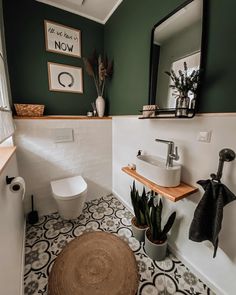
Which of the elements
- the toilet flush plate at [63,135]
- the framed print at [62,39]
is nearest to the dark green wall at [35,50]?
the framed print at [62,39]

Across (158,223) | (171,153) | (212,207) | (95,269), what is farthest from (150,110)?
(95,269)

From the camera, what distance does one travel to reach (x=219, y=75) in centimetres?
88

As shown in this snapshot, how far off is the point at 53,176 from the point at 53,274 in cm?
→ 97

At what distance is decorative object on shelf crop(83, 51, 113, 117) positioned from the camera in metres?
1.89

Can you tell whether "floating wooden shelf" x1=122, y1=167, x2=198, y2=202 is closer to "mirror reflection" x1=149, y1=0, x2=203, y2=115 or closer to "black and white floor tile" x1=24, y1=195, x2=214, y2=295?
"mirror reflection" x1=149, y1=0, x2=203, y2=115

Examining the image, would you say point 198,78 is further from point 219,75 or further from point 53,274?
point 53,274

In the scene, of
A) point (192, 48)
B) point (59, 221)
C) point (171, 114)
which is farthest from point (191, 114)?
point (59, 221)

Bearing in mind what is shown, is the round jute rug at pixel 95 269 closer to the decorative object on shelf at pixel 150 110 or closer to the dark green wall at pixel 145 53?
the decorative object on shelf at pixel 150 110

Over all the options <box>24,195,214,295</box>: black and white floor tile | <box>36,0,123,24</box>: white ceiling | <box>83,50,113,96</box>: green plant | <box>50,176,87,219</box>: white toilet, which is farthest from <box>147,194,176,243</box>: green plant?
<box>36,0,123,24</box>: white ceiling

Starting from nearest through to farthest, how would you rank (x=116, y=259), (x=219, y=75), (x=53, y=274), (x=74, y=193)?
(x=219, y=75) → (x=53, y=274) → (x=116, y=259) → (x=74, y=193)

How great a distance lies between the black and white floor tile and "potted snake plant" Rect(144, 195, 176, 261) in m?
0.07

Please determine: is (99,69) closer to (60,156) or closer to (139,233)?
(60,156)

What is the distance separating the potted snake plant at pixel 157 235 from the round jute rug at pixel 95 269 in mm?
189

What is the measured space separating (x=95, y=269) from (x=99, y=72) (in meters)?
2.14
